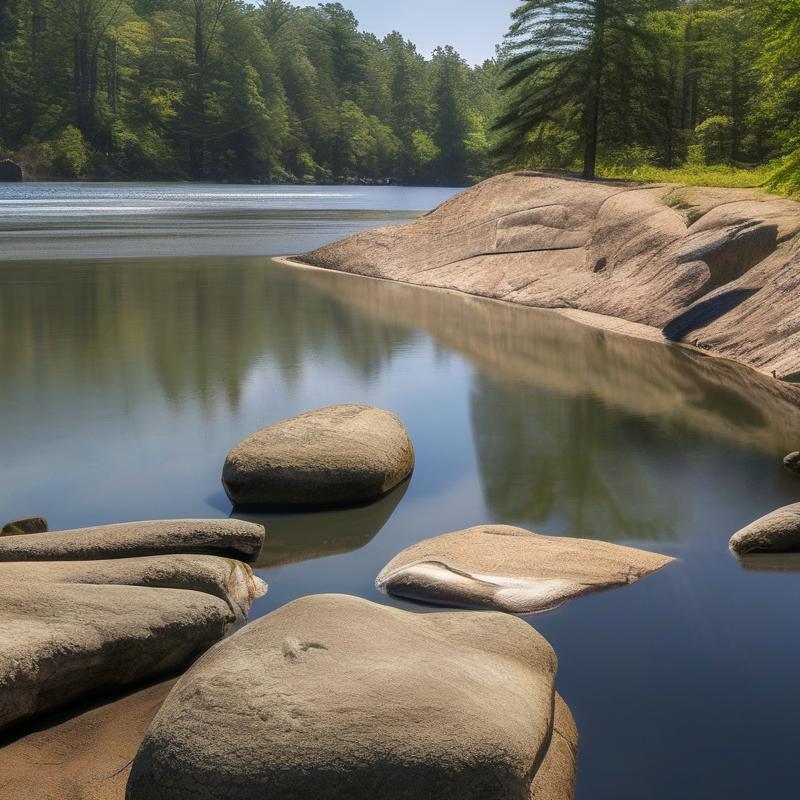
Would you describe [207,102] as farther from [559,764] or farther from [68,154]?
[559,764]

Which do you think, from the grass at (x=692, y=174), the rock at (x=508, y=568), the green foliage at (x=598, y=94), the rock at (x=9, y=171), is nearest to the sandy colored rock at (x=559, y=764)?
the rock at (x=508, y=568)

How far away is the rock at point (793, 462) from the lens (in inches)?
341

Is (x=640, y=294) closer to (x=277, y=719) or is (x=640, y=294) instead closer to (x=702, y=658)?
(x=702, y=658)

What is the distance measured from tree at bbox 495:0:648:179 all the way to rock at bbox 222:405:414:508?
17333mm

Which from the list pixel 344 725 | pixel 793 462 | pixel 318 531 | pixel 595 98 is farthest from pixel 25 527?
pixel 595 98

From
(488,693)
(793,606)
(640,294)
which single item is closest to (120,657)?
(488,693)

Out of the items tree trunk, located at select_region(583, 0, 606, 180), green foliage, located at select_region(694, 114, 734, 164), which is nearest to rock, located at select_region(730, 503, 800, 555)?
tree trunk, located at select_region(583, 0, 606, 180)

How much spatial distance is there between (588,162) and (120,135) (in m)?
69.3

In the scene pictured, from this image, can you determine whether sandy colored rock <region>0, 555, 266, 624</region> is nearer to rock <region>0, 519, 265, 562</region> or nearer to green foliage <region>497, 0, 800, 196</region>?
rock <region>0, 519, 265, 562</region>

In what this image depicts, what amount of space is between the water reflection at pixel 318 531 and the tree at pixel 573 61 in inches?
703

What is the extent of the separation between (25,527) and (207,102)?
91.2 metres

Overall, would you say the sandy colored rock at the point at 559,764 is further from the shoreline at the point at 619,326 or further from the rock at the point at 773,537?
the shoreline at the point at 619,326

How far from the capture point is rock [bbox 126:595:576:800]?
3.51m

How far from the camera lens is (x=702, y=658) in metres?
5.35
